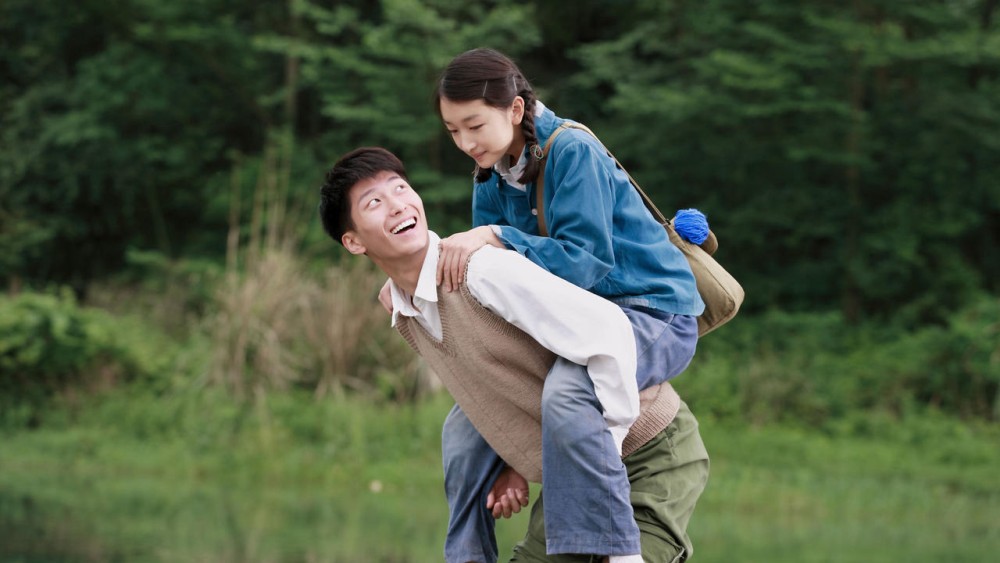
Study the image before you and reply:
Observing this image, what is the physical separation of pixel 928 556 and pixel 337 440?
157 inches

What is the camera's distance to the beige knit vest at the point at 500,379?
2459 millimetres

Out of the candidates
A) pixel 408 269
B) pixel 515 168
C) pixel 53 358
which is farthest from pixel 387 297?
pixel 53 358

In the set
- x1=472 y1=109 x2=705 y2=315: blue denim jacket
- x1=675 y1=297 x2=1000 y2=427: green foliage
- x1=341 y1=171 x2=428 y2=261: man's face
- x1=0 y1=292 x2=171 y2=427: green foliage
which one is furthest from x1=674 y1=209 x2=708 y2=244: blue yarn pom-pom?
x1=0 y1=292 x2=171 y2=427: green foliage

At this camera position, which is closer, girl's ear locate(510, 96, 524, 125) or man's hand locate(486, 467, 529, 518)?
girl's ear locate(510, 96, 524, 125)

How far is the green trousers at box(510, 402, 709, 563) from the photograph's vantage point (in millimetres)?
2469

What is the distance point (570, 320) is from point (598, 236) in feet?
0.62

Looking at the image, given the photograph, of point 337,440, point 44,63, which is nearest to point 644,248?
point 337,440

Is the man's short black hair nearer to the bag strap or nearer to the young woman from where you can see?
the young woman

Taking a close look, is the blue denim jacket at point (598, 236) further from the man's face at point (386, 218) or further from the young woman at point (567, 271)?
the man's face at point (386, 218)

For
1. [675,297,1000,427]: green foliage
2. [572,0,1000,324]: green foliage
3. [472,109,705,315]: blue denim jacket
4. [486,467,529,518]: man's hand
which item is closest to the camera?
[472,109,705,315]: blue denim jacket

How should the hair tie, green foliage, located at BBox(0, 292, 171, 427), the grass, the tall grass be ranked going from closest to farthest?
1. the hair tie
2. the grass
3. the tall grass
4. green foliage, located at BBox(0, 292, 171, 427)

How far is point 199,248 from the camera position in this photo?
50.9 feet

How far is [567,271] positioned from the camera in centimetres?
239

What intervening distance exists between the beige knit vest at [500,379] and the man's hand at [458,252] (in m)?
0.02
